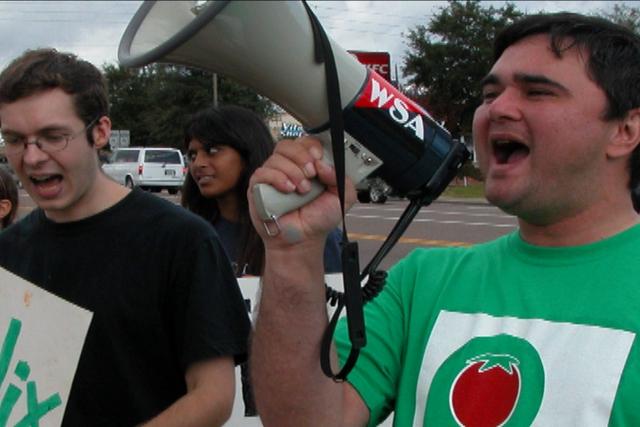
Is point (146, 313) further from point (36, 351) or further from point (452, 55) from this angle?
point (452, 55)

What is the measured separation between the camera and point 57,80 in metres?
2.38

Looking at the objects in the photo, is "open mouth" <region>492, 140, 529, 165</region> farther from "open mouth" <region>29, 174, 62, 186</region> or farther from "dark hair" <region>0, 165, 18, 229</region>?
"dark hair" <region>0, 165, 18, 229</region>

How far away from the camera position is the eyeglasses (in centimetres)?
236

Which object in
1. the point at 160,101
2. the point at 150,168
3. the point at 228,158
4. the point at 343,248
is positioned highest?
the point at 343,248

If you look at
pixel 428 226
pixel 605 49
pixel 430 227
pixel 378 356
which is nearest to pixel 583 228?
pixel 605 49

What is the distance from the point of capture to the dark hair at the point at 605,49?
1.83 meters

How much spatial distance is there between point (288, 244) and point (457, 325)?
17.1 inches

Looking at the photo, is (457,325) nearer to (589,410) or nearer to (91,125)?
(589,410)

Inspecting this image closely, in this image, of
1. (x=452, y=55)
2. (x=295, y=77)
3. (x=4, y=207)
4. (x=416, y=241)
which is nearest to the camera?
(x=295, y=77)

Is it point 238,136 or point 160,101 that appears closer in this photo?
point 238,136

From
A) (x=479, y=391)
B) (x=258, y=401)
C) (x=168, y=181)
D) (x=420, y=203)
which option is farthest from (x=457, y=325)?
(x=168, y=181)

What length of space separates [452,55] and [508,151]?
Result: 1848 inches

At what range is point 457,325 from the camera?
182 cm

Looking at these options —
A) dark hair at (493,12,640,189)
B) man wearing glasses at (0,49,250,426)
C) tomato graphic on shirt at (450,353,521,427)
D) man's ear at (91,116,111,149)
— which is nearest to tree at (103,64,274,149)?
man's ear at (91,116,111,149)
